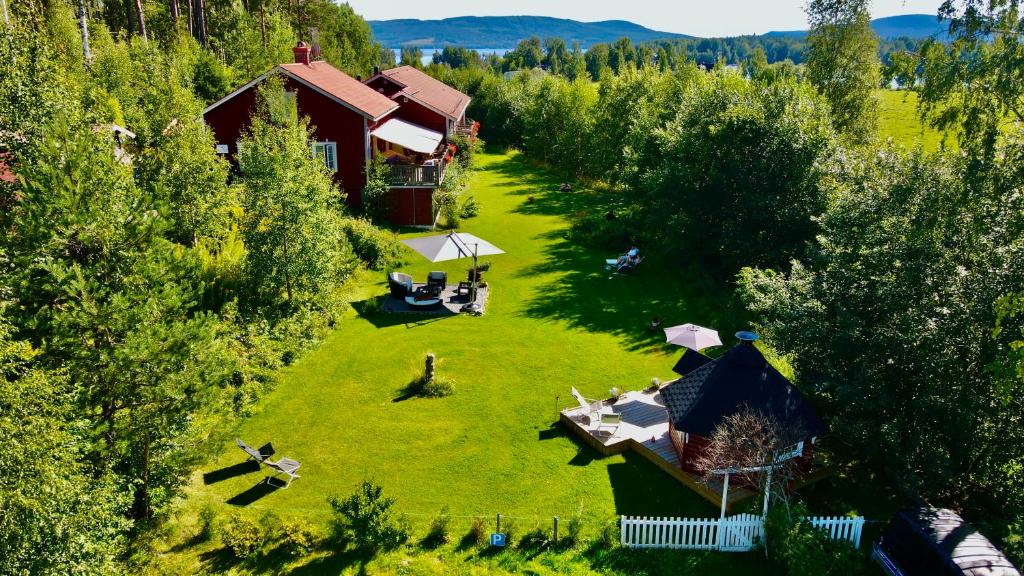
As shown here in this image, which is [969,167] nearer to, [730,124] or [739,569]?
[739,569]

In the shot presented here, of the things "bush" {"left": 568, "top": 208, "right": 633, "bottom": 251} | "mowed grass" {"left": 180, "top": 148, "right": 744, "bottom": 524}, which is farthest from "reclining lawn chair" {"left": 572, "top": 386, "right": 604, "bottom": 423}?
"bush" {"left": 568, "top": 208, "right": 633, "bottom": 251}

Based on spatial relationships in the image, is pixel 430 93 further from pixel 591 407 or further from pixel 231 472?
pixel 231 472

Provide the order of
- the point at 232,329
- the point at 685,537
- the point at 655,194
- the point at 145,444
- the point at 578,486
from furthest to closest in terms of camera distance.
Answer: the point at 655,194
the point at 232,329
the point at 578,486
the point at 685,537
the point at 145,444

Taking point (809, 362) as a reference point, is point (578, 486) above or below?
below

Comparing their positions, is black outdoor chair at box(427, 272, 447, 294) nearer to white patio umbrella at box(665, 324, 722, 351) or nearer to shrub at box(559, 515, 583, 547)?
white patio umbrella at box(665, 324, 722, 351)

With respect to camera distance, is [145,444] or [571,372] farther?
[571,372]

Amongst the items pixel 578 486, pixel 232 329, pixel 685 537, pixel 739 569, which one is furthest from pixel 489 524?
pixel 232 329

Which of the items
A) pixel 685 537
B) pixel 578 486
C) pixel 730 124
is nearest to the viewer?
pixel 685 537
